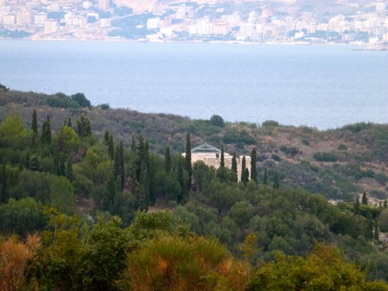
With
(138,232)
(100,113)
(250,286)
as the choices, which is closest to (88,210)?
(138,232)

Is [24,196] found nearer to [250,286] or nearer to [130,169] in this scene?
[130,169]

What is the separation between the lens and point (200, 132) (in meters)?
61.7

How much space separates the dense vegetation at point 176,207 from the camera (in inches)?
589

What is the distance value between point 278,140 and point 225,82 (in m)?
81.1

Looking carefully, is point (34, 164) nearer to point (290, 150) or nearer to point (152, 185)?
point (152, 185)

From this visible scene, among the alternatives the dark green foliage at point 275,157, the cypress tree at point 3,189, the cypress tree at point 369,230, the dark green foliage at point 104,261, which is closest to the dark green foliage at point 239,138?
the dark green foliage at point 275,157

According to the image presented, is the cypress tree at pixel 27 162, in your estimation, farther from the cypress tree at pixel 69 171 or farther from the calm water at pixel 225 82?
the calm water at pixel 225 82

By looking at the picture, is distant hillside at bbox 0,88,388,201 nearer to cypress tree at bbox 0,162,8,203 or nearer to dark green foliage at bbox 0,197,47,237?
cypress tree at bbox 0,162,8,203

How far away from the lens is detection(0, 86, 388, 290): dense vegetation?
15.0 meters

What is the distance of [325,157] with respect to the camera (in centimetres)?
5750

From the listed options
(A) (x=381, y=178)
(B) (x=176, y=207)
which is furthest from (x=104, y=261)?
(A) (x=381, y=178)

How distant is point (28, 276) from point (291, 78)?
431 feet

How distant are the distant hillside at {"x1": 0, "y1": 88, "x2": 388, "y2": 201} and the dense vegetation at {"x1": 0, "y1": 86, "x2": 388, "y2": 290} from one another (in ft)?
0.35

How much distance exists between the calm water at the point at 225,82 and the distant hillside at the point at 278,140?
2760 centimetres
